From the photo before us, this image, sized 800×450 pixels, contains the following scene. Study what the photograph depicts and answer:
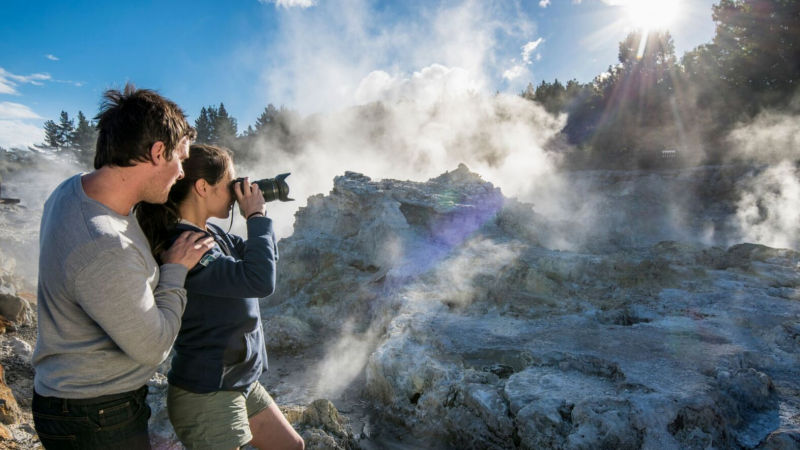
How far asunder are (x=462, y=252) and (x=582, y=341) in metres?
2.30

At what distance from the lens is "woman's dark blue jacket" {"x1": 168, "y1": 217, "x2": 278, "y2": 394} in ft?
3.95

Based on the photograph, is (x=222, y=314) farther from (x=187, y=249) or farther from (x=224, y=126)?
(x=224, y=126)

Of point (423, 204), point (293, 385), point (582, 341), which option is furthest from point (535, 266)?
point (293, 385)

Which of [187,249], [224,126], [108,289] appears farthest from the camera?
[224,126]

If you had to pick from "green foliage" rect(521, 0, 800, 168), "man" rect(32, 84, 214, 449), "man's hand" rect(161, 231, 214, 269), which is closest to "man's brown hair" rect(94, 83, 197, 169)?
"man" rect(32, 84, 214, 449)

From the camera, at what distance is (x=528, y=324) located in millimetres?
3525

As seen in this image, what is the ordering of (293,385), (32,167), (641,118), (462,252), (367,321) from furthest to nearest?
1. (32,167)
2. (641,118)
3. (462,252)
4. (367,321)
5. (293,385)

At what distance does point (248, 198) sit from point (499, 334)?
2496 mm

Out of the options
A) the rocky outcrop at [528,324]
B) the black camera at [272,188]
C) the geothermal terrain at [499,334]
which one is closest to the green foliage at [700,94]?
the geothermal terrain at [499,334]

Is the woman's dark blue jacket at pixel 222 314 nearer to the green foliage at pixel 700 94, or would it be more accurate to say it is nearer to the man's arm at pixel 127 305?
the man's arm at pixel 127 305

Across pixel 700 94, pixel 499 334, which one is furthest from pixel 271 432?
pixel 700 94

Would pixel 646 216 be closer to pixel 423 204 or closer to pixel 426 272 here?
pixel 423 204

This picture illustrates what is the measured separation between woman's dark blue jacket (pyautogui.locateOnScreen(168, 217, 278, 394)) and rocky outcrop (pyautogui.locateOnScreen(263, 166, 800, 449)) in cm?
148

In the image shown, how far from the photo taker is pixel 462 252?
5215mm
